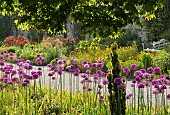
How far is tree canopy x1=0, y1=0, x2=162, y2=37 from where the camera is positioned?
3.29m

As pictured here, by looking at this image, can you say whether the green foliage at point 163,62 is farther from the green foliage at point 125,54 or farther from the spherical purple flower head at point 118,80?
the spherical purple flower head at point 118,80

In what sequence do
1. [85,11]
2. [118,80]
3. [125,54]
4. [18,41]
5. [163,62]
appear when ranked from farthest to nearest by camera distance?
[18,41]
[125,54]
[163,62]
[118,80]
[85,11]

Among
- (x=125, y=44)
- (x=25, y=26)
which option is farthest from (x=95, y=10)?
(x=125, y=44)

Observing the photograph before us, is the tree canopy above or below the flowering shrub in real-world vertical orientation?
above

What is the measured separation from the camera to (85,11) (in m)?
3.43

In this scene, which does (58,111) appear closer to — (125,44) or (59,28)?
(59,28)

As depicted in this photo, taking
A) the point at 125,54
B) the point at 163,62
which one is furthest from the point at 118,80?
the point at 125,54

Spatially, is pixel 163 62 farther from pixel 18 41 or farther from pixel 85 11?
pixel 18 41

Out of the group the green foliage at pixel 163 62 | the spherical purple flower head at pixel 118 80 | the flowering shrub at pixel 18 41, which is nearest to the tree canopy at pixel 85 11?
the spherical purple flower head at pixel 118 80

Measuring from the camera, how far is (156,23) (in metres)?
21.7

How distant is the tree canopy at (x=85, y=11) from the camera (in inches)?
129

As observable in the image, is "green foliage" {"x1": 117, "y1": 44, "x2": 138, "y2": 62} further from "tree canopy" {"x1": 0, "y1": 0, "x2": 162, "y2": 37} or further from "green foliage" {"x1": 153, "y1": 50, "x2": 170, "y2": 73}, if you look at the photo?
"tree canopy" {"x1": 0, "y1": 0, "x2": 162, "y2": 37}

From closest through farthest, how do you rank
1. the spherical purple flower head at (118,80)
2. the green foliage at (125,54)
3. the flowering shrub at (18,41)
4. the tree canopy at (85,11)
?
the tree canopy at (85,11) → the spherical purple flower head at (118,80) → the green foliage at (125,54) → the flowering shrub at (18,41)

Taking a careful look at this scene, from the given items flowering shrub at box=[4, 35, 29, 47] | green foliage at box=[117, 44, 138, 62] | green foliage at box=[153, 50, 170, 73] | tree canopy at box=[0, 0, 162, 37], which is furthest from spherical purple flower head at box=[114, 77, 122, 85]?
flowering shrub at box=[4, 35, 29, 47]
